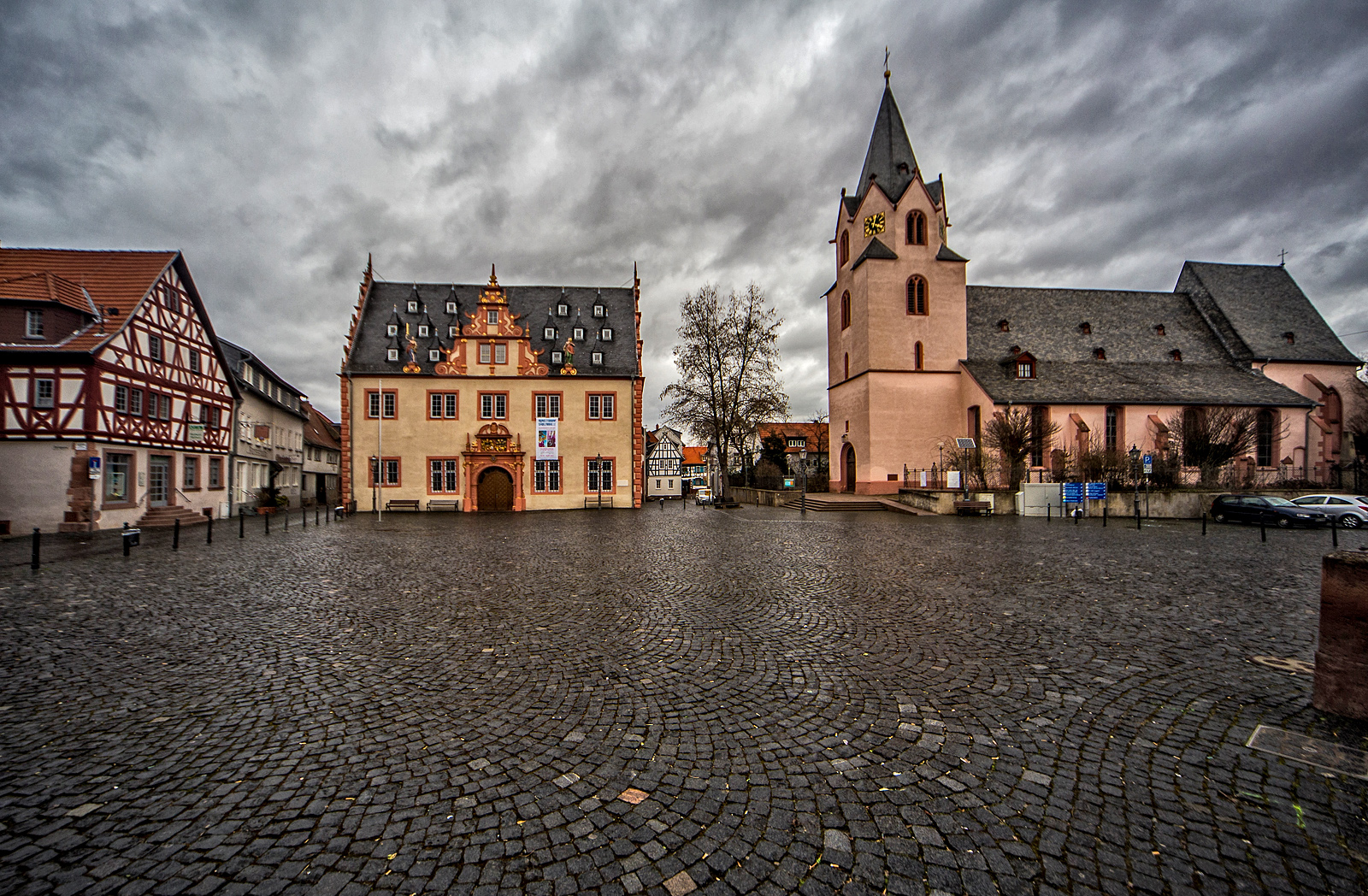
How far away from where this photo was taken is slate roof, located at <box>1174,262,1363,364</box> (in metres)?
34.3

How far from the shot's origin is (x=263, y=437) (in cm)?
2886

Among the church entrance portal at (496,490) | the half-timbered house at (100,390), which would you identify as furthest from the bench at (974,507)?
the half-timbered house at (100,390)

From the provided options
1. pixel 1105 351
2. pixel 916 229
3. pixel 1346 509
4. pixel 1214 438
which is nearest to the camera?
pixel 1346 509

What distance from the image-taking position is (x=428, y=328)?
108 feet

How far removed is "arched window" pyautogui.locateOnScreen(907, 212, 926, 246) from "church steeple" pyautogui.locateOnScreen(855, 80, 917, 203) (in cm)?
144

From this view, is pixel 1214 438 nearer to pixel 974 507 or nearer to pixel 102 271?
pixel 974 507

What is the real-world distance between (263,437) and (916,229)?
37.5 m

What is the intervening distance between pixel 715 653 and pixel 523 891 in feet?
11.1

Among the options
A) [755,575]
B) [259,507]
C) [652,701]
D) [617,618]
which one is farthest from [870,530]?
[259,507]

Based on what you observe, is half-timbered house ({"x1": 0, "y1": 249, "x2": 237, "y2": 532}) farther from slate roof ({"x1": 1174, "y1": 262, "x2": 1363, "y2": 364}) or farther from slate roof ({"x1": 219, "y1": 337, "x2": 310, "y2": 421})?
slate roof ({"x1": 1174, "y1": 262, "x2": 1363, "y2": 364})

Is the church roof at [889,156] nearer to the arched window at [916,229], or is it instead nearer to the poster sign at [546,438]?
the arched window at [916,229]

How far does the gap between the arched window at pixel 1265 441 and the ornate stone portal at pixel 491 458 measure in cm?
3982

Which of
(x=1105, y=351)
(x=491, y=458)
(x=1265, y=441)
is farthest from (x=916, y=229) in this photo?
(x=491, y=458)

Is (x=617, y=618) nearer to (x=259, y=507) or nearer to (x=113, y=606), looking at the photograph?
(x=113, y=606)
